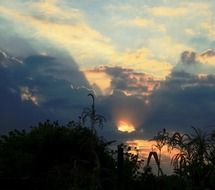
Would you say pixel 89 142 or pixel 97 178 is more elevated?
pixel 89 142

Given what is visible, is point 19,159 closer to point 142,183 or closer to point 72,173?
point 142,183

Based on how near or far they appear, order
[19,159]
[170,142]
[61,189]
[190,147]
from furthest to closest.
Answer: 1. [19,159]
2. [61,189]
3. [170,142]
4. [190,147]

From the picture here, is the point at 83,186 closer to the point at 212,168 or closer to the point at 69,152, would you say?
the point at 212,168

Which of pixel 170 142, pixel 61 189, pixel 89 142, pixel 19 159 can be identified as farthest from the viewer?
pixel 19 159

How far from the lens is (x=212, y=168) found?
68.1ft

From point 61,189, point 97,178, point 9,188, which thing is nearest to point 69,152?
point 9,188

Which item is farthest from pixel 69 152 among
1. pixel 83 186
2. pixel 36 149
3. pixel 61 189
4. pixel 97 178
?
pixel 97 178

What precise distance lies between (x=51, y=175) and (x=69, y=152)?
14.1 m

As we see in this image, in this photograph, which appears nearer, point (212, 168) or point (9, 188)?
point (212, 168)

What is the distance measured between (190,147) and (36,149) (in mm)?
24701

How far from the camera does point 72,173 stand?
2184 centimetres

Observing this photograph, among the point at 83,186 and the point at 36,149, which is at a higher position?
the point at 36,149

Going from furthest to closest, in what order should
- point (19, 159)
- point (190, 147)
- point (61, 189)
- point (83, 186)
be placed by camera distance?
point (19, 159)
point (61, 189)
point (83, 186)
point (190, 147)

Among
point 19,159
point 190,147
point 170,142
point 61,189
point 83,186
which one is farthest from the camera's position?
point 19,159
